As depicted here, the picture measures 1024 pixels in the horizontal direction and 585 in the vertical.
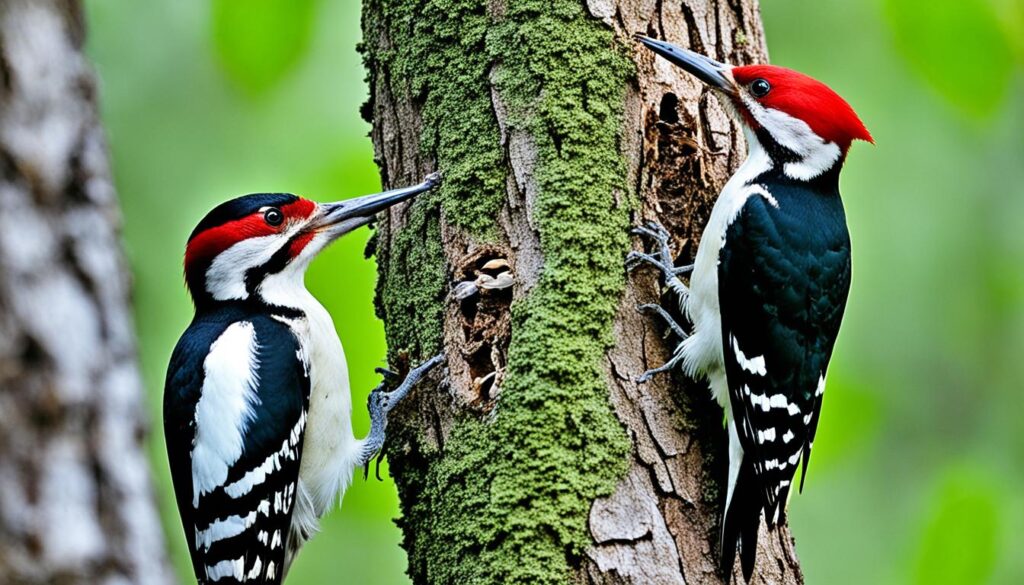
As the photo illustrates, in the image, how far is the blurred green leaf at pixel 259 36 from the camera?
3.29 meters

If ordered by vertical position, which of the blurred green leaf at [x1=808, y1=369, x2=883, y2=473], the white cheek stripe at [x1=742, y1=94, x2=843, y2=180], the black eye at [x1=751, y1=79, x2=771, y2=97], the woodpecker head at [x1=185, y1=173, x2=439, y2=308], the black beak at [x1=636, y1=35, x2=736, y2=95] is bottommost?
the blurred green leaf at [x1=808, y1=369, x2=883, y2=473]

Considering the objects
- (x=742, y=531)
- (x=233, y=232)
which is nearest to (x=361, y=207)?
(x=233, y=232)

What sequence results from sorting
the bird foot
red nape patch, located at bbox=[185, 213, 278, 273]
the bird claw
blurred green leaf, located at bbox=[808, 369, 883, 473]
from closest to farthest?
the bird claw
the bird foot
red nape patch, located at bbox=[185, 213, 278, 273]
blurred green leaf, located at bbox=[808, 369, 883, 473]

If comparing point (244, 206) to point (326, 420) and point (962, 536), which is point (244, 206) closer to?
point (326, 420)

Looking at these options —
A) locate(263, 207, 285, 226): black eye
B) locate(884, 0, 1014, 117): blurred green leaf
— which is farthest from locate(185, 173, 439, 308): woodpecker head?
locate(884, 0, 1014, 117): blurred green leaf

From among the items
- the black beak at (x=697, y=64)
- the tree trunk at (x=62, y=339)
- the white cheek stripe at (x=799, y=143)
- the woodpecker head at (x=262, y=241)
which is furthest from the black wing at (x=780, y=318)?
the tree trunk at (x=62, y=339)

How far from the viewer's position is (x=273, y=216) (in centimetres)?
369

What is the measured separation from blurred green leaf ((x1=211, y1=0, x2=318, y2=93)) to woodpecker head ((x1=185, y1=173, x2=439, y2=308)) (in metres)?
0.54

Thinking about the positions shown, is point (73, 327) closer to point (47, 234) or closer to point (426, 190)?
point (47, 234)

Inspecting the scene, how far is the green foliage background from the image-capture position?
3.58 meters

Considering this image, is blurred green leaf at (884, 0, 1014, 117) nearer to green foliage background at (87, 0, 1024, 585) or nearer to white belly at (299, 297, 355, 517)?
green foliage background at (87, 0, 1024, 585)

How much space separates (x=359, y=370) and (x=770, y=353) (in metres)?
1.47

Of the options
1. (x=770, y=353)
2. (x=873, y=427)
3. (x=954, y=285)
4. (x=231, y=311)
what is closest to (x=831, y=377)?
(x=873, y=427)

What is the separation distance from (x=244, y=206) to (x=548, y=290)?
1.22 m
